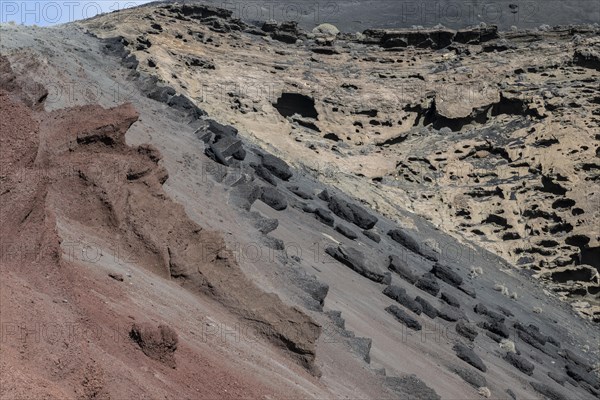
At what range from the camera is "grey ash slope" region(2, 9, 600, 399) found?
1263 centimetres

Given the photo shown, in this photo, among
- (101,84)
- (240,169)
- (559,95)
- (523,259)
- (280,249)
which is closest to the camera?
(280,249)

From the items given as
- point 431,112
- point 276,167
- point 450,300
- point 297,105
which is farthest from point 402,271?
point 431,112

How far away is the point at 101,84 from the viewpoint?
20.2 metres

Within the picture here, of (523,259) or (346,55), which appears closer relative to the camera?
(523,259)

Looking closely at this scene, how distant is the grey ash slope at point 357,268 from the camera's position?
12.6 m

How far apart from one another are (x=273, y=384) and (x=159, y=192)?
3391 millimetres

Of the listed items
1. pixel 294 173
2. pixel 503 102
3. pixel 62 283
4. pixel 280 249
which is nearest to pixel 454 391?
pixel 280 249

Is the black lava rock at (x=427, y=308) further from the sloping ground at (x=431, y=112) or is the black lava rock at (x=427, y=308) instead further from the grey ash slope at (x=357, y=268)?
the sloping ground at (x=431, y=112)

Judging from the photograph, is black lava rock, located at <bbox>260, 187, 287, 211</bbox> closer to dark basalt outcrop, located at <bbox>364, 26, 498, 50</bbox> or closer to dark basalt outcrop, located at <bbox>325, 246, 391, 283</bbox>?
dark basalt outcrop, located at <bbox>325, 246, 391, 283</bbox>

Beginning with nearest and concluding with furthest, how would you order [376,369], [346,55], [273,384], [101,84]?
1. [273,384]
2. [376,369]
3. [101,84]
4. [346,55]

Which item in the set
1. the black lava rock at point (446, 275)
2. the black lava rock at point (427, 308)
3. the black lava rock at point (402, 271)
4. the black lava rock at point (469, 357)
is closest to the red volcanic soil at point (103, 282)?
the black lava rock at point (469, 357)

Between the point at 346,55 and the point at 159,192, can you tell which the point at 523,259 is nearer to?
the point at 346,55

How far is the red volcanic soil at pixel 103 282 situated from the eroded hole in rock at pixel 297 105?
61.4ft

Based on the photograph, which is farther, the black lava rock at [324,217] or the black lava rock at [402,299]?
the black lava rock at [324,217]
